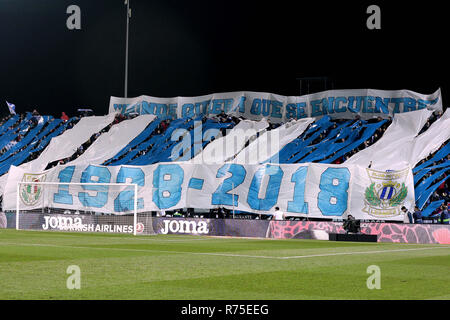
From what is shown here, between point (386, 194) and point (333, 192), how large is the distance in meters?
2.46

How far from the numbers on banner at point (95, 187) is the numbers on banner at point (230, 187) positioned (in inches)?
237

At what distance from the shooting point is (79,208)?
35688 millimetres

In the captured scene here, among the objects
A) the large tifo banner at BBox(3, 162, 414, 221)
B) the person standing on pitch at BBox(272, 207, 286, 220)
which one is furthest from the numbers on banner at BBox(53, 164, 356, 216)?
the person standing on pitch at BBox(272, 207, 286, 220)

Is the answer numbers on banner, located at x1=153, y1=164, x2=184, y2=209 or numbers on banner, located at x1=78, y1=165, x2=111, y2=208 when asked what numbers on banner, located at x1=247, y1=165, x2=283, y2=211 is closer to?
numbers on banner, located at x1=153, y1=164, x2=184, y2=209

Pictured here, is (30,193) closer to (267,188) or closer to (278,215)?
(267,188)

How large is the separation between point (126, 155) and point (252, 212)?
467 inches

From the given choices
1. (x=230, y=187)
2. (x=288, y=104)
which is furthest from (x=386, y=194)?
(x=288, y=104)

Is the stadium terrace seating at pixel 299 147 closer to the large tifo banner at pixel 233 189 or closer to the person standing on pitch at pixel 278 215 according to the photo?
the large tifo banner at pixel 233 189

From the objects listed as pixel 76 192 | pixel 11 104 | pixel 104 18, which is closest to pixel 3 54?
pixel 11 104

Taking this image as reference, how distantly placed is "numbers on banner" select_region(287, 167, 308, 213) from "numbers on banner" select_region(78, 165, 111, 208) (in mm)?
9907

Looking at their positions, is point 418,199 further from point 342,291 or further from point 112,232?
point 342,291

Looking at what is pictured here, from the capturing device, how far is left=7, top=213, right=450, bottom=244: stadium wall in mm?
27175

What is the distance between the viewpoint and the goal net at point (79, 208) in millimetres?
33188

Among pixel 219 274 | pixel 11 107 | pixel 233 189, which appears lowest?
pixel 219 274
